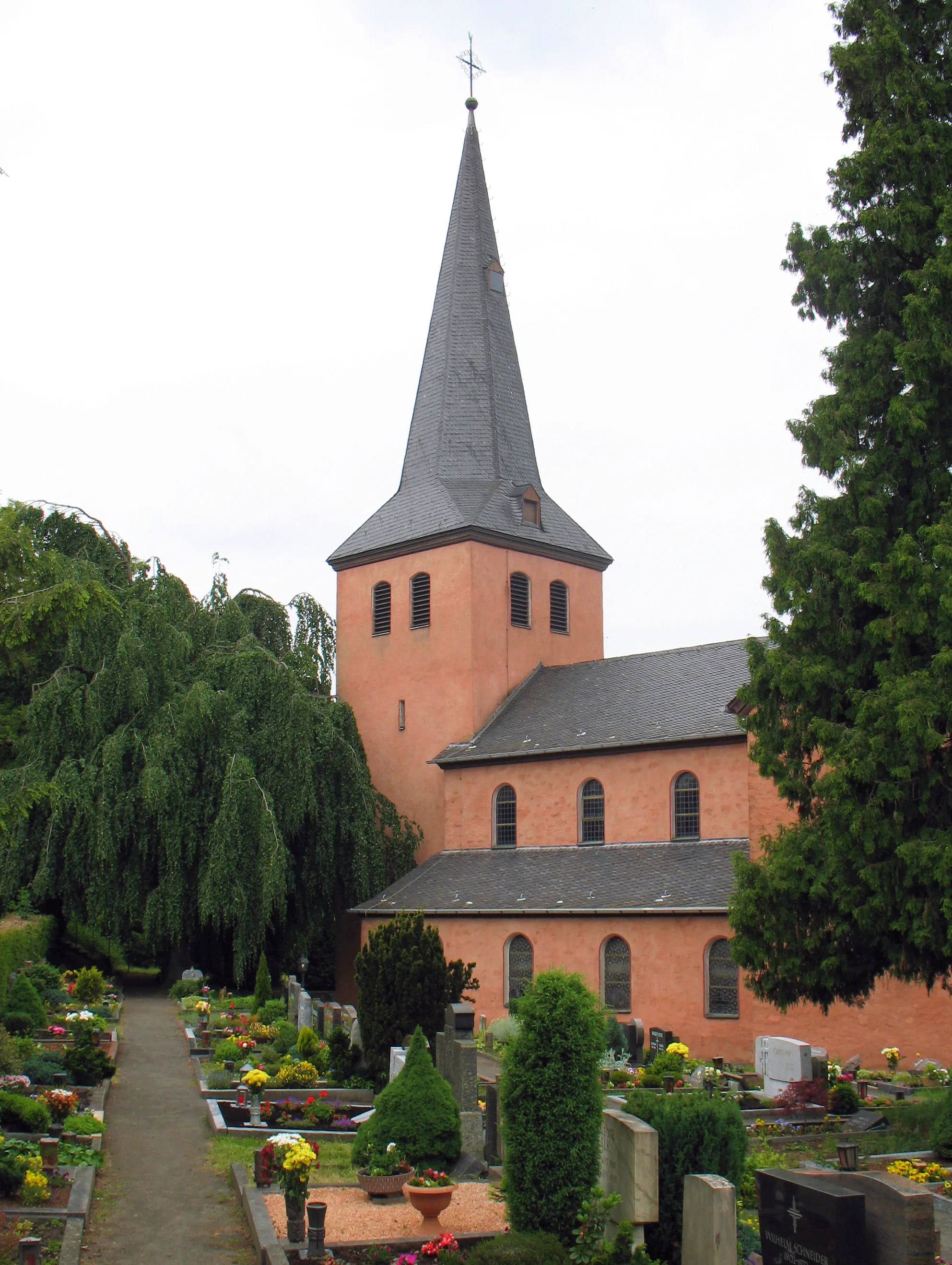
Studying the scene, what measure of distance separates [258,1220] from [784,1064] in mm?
9115

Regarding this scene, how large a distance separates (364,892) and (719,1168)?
64.4 feet

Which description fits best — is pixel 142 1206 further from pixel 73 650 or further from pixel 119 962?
pixel 119 962

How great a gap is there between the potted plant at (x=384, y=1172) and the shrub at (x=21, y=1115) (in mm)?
3435

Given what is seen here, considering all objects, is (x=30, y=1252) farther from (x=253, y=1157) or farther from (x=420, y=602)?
(x=420, y=602)

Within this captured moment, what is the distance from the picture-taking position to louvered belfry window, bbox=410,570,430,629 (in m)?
33.3

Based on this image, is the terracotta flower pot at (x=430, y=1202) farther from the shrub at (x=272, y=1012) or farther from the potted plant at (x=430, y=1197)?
the shrub at (x=272, y=1012)

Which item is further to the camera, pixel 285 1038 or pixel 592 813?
pixel 592 813

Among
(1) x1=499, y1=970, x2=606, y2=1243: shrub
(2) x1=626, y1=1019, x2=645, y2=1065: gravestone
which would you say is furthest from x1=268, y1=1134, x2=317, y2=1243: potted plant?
(2) x1=626, y1=1019, x2=645, y2=1065: gravestone

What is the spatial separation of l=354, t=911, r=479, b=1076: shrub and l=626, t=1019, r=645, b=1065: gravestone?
3910 millimetres

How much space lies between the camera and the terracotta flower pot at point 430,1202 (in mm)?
11125

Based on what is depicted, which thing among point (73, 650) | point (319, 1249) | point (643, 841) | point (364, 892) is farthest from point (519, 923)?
point (319, 1249)

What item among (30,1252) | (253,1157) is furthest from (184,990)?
(30,1252)

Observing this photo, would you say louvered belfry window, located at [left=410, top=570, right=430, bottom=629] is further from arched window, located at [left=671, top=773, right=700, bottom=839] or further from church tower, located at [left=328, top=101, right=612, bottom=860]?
arched window, located at [left=671, top=773, right=700, bottom=839]

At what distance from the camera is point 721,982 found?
22.9 metres
